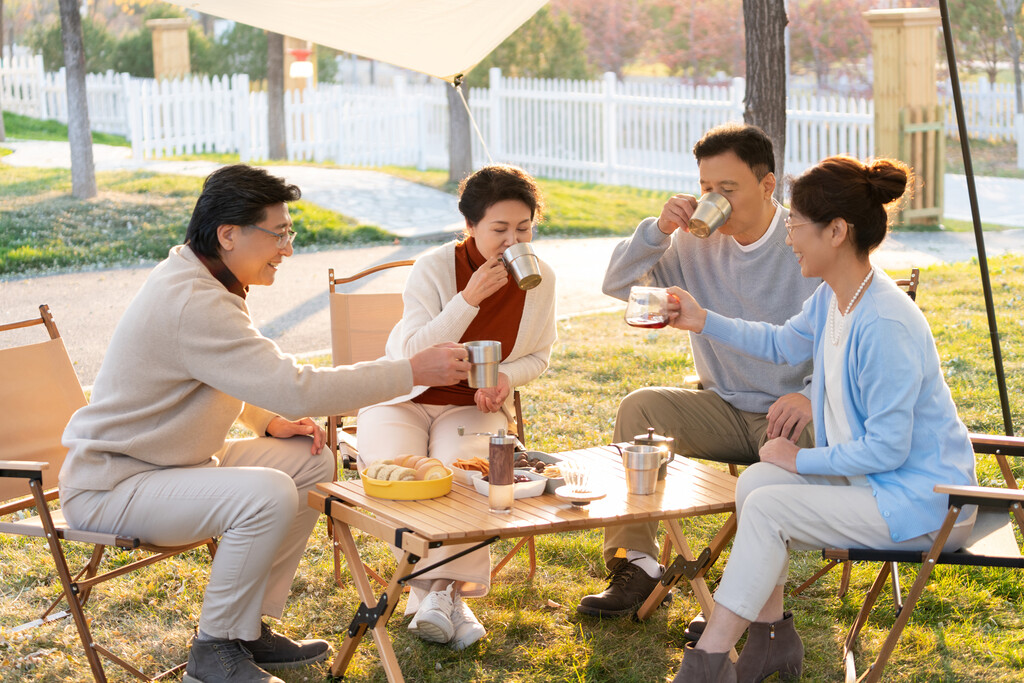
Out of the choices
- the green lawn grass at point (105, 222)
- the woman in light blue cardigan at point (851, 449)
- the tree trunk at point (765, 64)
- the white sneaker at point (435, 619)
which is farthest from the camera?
the green lawn grass at point (105, 222)

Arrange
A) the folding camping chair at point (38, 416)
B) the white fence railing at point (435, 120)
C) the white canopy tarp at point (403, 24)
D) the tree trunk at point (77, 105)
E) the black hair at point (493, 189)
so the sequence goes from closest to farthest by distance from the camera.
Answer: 1. the folding camping chair at point (38, 416)
2. the black hair at point (493, 189)
3. the white canopy tarp at point (403, 24)
4. the tree trunk at point (77, 105)
5. the white fence railing at point (435, 120)

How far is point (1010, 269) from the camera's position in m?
9.37

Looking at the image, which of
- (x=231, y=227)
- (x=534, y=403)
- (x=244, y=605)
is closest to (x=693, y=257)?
(x=231, y=227)

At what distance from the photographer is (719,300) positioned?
3955 millimetres

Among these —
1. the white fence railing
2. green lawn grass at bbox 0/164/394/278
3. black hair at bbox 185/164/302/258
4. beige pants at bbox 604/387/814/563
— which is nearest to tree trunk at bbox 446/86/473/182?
the white fence railing

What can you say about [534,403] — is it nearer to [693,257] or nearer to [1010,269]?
[693,257]

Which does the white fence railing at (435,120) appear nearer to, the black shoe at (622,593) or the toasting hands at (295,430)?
the black shoe at (622,593)

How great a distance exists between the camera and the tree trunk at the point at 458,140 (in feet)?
47.0

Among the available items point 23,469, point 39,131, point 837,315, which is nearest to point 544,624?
point 837,315

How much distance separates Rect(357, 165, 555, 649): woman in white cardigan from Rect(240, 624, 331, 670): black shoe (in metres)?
0.32

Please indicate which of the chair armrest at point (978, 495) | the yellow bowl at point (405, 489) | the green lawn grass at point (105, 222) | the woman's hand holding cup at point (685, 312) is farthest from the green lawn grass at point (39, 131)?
the chair armrest at point (978, 495)

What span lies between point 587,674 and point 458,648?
43 cm

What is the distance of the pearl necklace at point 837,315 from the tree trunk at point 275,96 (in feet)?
43.1

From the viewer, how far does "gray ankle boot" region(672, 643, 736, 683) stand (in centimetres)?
277
